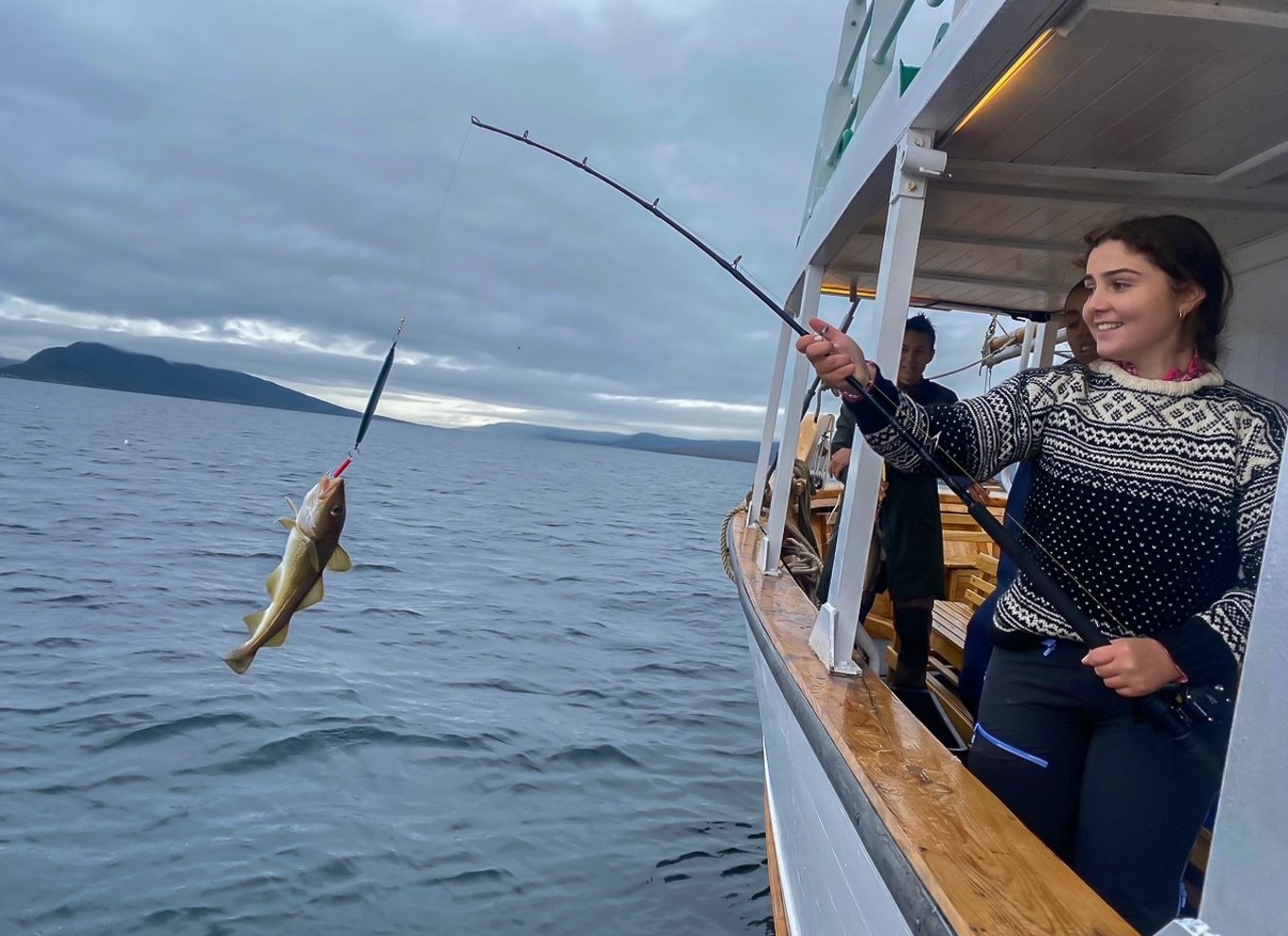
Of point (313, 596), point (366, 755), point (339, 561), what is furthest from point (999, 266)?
point (366, 755)

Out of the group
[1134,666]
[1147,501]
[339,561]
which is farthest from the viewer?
[339,561]

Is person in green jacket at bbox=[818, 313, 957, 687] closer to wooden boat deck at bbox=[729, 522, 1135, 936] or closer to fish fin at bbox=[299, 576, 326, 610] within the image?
Result: wooden boat deck at bbox=[729, 522, 1135, 936]

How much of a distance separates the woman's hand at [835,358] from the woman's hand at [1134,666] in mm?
709

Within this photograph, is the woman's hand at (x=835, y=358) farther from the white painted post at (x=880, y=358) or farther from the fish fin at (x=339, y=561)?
the fish fin at (x=339, y=561)

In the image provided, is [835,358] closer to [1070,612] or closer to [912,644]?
[1070,612]

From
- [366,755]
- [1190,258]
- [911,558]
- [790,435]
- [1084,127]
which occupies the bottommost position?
[366,755]

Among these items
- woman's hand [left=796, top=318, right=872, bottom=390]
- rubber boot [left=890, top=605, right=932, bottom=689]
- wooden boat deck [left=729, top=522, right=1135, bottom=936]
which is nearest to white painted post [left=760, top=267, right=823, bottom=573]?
rubber boot [left=890, top=605, right=932, bottom=689]

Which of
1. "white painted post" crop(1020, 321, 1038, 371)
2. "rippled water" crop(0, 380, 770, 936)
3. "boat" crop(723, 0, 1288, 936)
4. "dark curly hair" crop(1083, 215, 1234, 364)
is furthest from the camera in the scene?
"white painted post" crop(1020, 321, 1038, 371)

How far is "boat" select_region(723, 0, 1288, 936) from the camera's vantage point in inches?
44.7

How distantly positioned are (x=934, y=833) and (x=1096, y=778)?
0.31 m

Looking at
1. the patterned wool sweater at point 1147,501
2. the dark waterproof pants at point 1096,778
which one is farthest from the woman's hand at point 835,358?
the dark waterproof pants at point 1096,778

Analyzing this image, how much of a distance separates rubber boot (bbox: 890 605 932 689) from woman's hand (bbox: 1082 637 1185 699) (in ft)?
8.38

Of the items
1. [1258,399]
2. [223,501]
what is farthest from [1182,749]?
[223,501]

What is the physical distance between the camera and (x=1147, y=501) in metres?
1.83
